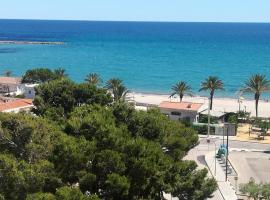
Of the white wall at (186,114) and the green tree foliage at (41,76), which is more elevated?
the green tree foliage at (41,76)

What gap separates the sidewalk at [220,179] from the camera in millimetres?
32531

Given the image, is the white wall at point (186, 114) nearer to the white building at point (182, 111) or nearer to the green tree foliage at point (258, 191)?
the white building at point (182, 111)

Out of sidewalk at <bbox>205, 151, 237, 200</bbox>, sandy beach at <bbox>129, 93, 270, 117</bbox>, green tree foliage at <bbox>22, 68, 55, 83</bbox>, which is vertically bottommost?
sidewalk at <bbox>205, 151, 237, 200</bbox>

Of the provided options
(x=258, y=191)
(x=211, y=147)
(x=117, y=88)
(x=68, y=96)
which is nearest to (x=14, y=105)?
(x=68, y=96)

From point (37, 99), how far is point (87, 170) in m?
18.5

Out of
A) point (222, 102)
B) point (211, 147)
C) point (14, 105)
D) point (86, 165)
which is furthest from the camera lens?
point (222, 102)

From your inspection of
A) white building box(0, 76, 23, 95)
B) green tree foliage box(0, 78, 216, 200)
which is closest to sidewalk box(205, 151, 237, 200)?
green tree foliage box(0, 78, 216, 200)

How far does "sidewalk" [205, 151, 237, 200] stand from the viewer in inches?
1281

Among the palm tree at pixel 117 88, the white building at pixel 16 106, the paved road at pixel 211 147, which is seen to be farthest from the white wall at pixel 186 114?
the white building at pixel 16 106

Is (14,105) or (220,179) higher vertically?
(14,105)

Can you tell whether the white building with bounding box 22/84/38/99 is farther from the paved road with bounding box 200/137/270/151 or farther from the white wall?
the paved road with bounding box 200/137/270/151

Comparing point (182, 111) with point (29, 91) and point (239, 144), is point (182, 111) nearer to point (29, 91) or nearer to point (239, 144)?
point (239, 144)

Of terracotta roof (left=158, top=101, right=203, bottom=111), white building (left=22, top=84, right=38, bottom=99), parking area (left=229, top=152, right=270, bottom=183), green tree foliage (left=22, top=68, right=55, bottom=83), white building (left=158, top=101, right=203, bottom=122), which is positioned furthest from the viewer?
green tree foliage (left=22, top=68, right=55, bottom=83)

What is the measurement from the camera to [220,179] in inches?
1430
